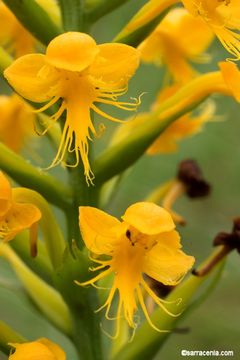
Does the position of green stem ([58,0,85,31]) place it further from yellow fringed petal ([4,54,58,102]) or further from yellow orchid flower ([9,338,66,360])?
yellow orchid flower ([9,338,66,360])

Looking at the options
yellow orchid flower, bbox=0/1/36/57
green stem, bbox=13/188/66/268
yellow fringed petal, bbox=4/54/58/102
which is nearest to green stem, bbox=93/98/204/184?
green stem, bbox=13/188/66/268

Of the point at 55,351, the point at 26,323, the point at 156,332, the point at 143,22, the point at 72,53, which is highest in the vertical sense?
the point at 72,53

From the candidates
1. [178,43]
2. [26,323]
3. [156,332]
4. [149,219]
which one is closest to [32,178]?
[149,219]

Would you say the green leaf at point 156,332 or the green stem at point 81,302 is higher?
the green stem at point 81,302

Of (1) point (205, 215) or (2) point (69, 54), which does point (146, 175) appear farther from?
(2) point (69, 54)

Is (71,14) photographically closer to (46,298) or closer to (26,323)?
(46,298)

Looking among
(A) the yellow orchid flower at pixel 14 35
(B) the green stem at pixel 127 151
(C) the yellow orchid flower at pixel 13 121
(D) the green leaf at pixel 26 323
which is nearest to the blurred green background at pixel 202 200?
(D) the green leaf at pixel 26 323

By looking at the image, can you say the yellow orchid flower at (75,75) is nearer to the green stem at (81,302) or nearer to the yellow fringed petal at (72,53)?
the yellow fringed petal at (72,53)

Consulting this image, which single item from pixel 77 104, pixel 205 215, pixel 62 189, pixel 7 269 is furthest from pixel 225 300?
pixel 77 104
